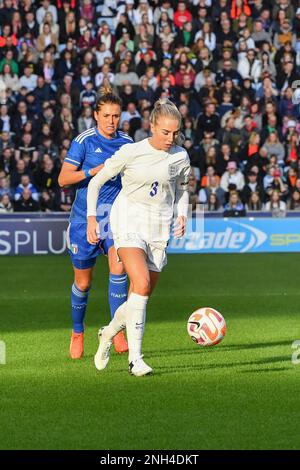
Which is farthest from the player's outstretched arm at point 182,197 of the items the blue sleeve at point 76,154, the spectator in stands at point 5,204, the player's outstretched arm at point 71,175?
the spectator in stands at point 5,204

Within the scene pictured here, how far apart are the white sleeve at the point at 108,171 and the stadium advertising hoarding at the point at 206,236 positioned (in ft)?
41.1

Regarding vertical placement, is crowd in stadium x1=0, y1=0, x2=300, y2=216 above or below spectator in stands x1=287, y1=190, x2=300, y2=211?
above

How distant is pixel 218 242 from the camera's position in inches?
865

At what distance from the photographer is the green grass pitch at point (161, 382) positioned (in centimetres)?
663

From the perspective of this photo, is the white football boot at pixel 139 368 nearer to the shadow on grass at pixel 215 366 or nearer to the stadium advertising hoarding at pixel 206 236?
the shadow on grass at pixel 215 366

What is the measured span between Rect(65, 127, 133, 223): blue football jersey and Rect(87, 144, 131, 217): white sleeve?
3.72ft

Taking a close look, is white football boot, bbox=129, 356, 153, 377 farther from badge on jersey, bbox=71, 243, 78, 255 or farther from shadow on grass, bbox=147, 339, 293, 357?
badge on jersey, bbox=71, 243, 78, 255

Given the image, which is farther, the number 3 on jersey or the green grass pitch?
the number 3 on jersey

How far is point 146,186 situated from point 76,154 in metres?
1.41

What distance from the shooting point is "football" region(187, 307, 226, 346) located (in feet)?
30.5

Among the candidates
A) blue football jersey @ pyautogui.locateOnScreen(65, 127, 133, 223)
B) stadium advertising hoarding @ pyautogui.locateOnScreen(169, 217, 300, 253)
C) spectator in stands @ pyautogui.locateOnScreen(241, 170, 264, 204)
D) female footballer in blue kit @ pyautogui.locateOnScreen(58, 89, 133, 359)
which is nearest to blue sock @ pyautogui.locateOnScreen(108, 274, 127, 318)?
female footballer in blue kit @ pyautogui.locateOnScreen(58, 89, 133, 359)

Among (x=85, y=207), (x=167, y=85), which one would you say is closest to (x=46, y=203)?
(x=167, y=85)

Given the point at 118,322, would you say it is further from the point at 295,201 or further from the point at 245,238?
the point at 295,201

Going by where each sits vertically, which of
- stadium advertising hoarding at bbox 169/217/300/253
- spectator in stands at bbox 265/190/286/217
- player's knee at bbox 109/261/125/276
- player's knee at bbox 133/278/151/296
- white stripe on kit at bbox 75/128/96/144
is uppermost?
white stripe on kit at bbox 75/128/96/144
